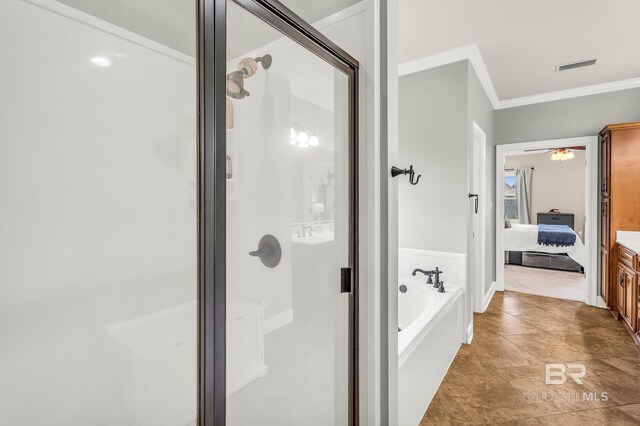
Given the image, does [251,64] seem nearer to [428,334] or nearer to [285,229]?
[285,229]

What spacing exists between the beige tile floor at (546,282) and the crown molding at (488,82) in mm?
2421

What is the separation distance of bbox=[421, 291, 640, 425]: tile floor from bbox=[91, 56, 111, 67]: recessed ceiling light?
233 cm

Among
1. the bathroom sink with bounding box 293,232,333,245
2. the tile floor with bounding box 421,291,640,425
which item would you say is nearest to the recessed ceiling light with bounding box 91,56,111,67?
the bathroom sink with bounding box 293,232,333,245

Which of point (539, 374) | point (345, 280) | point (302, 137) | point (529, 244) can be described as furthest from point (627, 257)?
point (302, 137)

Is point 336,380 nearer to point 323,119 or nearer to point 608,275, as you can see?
point 323,119

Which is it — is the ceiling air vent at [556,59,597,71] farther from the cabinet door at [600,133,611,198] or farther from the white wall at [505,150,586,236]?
the white wall at [505,150,586,236]

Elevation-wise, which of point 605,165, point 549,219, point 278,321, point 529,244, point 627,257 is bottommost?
point 529,244

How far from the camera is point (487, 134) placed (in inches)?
161

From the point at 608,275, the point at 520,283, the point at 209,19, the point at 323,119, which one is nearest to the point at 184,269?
the point at 209,19

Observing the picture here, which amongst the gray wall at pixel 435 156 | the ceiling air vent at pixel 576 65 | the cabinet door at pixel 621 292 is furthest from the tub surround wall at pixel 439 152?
the cabinet door at pixel 621 292

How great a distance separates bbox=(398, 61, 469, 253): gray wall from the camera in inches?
119

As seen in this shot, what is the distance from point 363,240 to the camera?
129cm

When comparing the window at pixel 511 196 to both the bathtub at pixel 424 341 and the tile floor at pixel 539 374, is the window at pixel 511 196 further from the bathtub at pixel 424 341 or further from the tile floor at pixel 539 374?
the bathtub at pixel 424 341

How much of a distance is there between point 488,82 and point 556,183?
6.51 m
